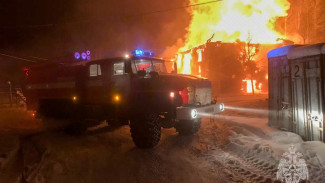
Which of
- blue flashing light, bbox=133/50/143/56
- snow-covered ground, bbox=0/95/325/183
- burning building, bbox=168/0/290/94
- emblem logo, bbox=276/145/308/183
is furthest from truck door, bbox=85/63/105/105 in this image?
burning building, bbox=168/0/290/94

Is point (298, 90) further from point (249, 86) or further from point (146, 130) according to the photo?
point (249, 86)

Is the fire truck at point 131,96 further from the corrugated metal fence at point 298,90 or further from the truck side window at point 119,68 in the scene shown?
the corrugated metal fence at point 298,90

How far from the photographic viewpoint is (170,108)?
7020mm

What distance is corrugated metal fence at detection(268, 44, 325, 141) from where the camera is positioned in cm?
707

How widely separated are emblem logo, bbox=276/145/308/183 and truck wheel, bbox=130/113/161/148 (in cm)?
325

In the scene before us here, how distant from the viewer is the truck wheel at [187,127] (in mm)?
9008

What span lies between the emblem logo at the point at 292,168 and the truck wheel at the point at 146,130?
325 centimetres

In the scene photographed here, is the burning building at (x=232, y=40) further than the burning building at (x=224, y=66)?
Yes

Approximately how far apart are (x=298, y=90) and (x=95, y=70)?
6.49 m

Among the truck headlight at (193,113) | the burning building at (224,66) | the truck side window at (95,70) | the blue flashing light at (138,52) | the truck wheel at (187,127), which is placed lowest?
the truck wheel at (187,127)

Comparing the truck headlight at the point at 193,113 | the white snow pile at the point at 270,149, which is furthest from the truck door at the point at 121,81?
the white snow pile at the point at 270,149

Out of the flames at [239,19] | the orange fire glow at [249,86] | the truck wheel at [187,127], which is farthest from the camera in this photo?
the flames at [239,19]

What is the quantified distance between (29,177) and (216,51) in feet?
123

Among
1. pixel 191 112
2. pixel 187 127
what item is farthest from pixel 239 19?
pixel 191 112
